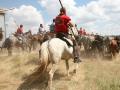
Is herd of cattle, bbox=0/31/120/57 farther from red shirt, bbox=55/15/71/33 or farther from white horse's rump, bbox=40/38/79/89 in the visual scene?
white horse's rump, bbox=40/38/79/89

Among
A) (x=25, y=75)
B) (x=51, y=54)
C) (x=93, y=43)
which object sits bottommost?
(x=25, y=75)

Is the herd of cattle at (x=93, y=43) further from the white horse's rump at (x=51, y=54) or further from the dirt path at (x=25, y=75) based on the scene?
the white horse's rump at (x=51, y=54)

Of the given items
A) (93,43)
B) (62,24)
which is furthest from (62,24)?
(93,43)

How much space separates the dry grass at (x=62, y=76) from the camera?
13.0 metres

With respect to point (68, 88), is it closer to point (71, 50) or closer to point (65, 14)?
point (71, 50)

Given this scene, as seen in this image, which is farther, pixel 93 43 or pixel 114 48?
pixel 93 43

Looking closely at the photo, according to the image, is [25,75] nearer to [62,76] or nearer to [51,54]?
[62,76]

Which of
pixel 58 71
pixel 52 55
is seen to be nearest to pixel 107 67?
pixel 58 71

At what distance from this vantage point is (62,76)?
50.1 feet

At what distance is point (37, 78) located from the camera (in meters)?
14.7

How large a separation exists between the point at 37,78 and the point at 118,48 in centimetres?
944

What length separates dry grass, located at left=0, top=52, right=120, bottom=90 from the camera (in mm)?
13008

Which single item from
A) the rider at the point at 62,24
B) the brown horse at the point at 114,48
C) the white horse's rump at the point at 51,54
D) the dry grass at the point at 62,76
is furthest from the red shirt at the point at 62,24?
the brown horse at the point at 114,48

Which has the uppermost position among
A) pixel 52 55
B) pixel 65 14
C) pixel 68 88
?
pixel 65 14
